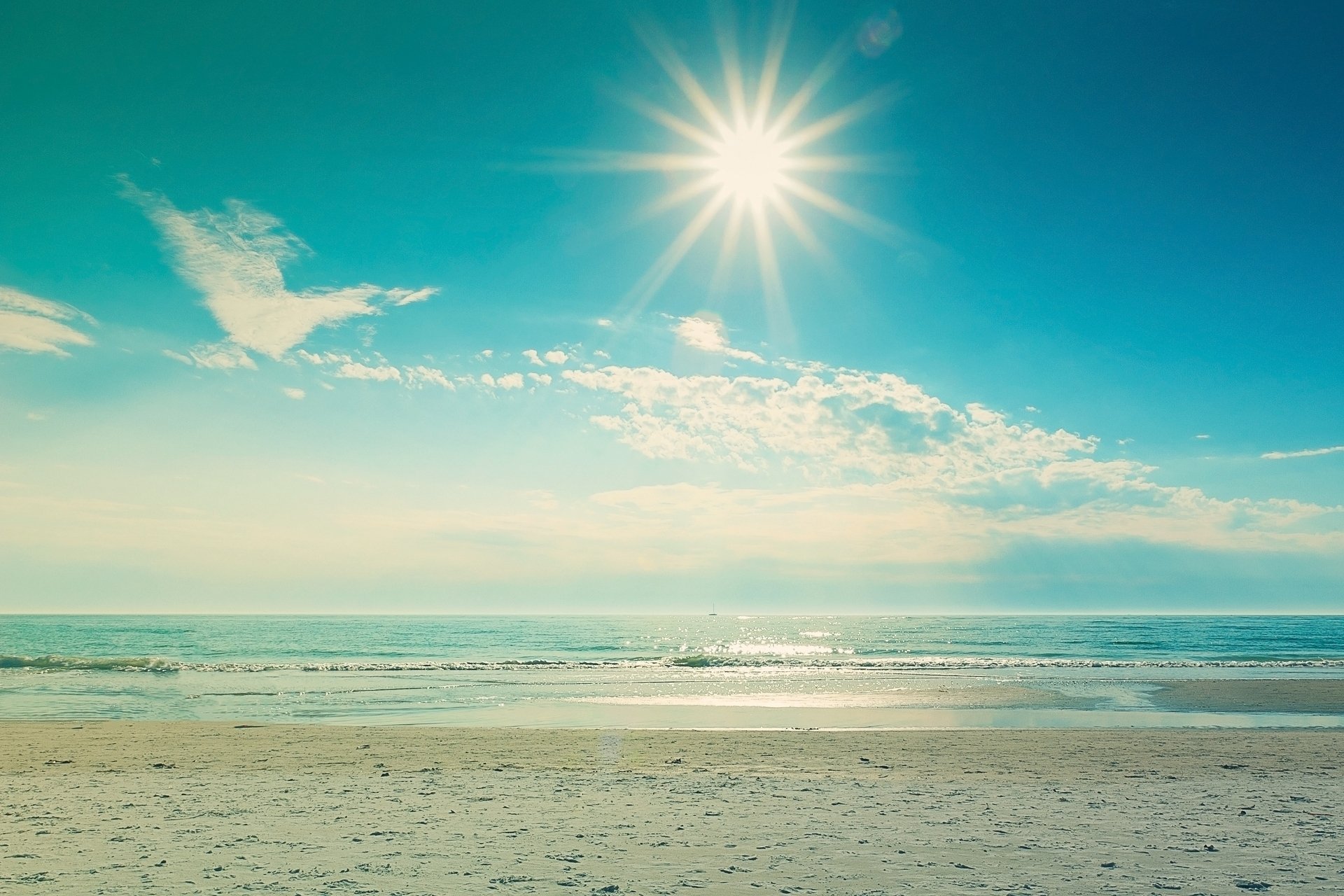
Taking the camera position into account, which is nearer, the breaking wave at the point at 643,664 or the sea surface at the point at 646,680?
the sea surface at the point at 646,680

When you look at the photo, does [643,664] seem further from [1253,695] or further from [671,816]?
[671,816]

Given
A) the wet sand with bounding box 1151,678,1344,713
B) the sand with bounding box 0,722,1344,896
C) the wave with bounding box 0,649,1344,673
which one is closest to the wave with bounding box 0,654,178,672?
the wave with bounding box 0,649,1344,673

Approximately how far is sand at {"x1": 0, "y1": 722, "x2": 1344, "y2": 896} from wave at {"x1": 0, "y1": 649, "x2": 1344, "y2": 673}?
101ft

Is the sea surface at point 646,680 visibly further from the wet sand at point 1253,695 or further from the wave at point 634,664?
the wet sand at point 1253,695

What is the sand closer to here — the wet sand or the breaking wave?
the wet sand

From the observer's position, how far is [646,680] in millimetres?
40219

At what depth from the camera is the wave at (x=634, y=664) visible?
156ft

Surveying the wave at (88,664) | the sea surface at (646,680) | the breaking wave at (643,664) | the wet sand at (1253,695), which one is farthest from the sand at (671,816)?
the wave at (88,664)

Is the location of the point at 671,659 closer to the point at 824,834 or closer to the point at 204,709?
the point at 204,709

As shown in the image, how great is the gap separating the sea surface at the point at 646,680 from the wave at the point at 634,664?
0.81 ft

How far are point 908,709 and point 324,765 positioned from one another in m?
18.8

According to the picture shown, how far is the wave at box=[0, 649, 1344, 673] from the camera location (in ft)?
156

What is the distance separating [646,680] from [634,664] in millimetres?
13365

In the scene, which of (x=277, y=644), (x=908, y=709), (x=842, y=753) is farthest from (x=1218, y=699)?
(x=277, y=644)
